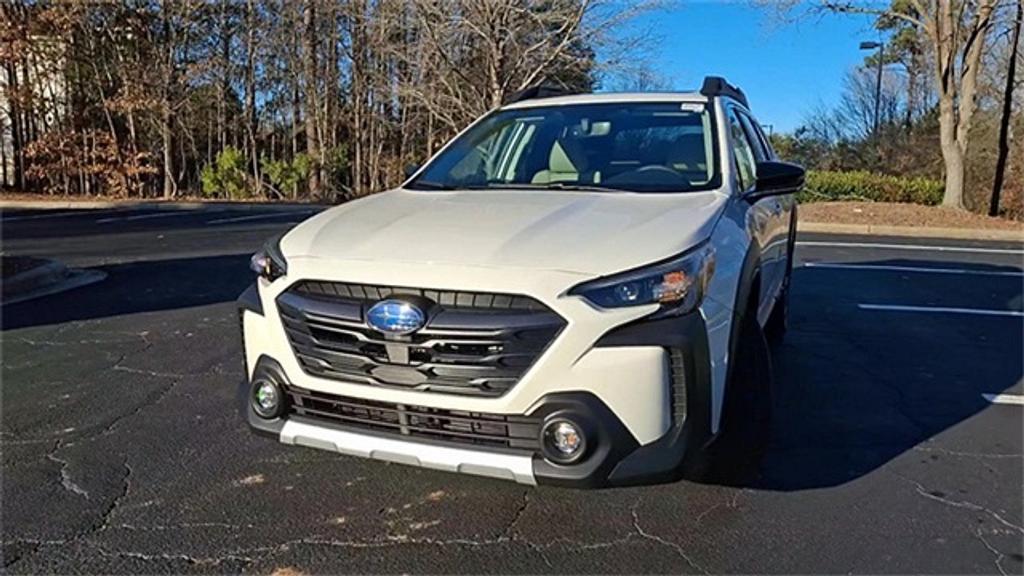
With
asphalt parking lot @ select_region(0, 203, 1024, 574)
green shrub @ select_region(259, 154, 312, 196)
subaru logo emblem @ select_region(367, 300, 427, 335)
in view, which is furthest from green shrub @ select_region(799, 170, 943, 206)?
subaru logo emblem @ select_region(367, 300, 427, 335)

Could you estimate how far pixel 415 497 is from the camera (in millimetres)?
3080

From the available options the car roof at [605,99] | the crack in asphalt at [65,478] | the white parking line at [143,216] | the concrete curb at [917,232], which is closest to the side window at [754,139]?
the car roof at [605,99]

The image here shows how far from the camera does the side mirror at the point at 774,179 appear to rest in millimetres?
3570

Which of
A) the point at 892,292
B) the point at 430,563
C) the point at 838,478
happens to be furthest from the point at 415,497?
the point at 892,292

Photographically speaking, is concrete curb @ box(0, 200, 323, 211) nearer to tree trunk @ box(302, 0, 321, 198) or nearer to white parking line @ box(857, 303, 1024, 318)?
tree trunk @ box(302, 0, 321, 198)

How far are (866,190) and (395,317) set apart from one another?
65.8ft

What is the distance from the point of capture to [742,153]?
13.2ft

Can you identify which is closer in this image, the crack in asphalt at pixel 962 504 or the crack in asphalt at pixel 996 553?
the crack in asphalt at pixel 996 553

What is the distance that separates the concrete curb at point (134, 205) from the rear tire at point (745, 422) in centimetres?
1532

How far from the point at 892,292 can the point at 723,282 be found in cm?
603

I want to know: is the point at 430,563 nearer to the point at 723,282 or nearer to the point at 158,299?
the point at 723,282

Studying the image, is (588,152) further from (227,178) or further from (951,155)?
(227,178)

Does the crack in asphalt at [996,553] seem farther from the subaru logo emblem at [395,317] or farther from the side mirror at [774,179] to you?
the subaru logo emblem at [395,317]

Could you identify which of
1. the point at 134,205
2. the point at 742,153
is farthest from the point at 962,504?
the point at 134,205
